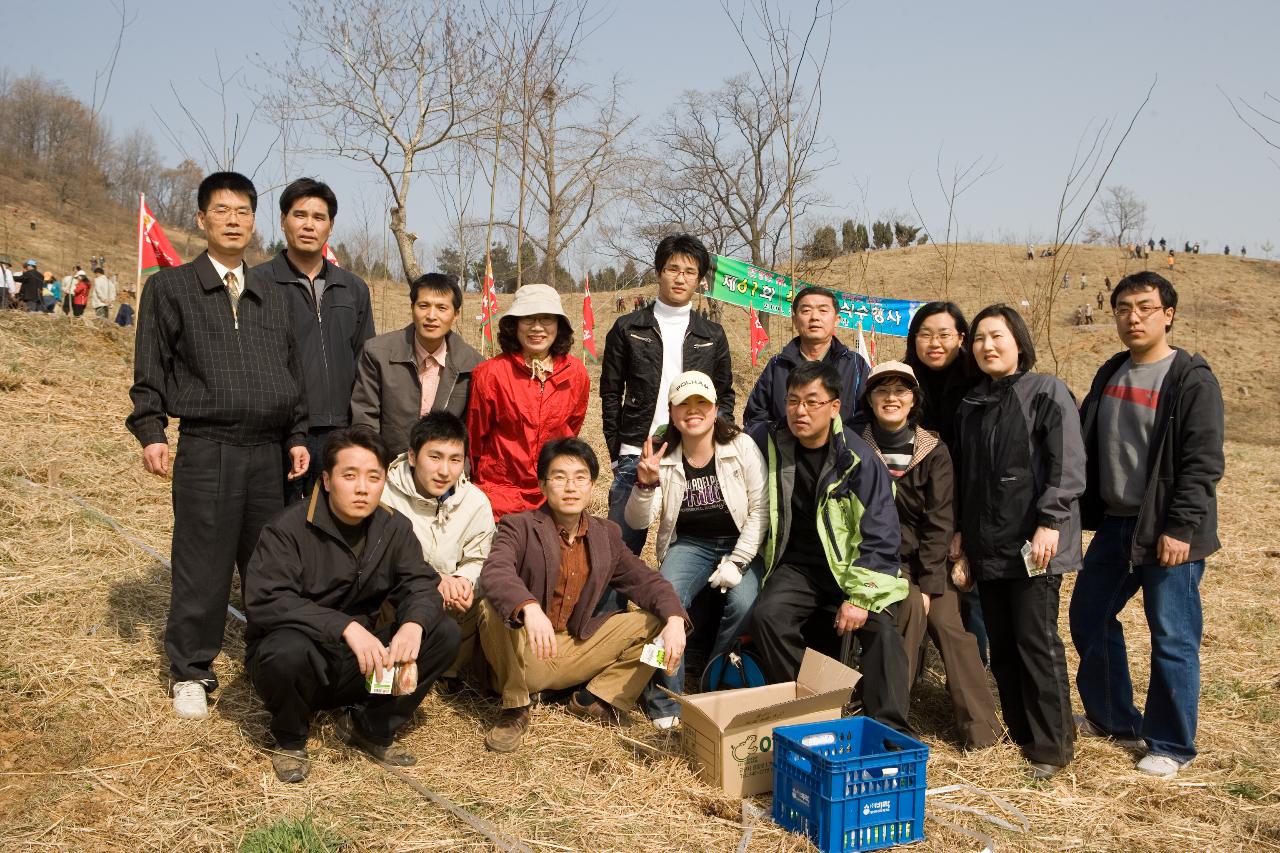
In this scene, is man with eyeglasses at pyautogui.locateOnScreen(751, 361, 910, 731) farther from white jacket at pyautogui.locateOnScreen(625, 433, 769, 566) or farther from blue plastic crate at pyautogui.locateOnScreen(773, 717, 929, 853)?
blue plastic crate at pyautogui.locateOnScreen(773, 717, 929, 853)

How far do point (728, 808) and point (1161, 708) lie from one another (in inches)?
69.8

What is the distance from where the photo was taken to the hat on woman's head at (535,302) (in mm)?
3980

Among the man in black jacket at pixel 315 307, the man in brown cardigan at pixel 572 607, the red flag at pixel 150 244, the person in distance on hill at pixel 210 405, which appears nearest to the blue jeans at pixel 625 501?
the man in brown cardigan at pixel 572 607

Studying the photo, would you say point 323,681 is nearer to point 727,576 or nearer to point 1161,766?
point 727,576

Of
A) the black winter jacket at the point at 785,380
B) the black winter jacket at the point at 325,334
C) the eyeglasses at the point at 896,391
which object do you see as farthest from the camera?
A: the black winter jacket at the point at 785,380

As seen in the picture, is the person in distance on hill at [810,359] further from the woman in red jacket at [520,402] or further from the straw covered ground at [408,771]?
the straw covered ground at [408,771]

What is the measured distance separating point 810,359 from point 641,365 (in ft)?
2.70

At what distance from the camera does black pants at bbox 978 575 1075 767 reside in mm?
A: 3518

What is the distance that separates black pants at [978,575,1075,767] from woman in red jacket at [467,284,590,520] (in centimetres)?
204

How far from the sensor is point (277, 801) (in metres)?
3.02

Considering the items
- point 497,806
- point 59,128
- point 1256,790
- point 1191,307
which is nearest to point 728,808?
point 497,806

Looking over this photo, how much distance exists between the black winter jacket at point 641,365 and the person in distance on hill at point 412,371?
79cm

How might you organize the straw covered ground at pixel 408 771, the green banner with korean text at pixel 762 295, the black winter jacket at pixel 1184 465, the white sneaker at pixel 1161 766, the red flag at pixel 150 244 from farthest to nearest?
the green banner with korean text at pixel 762 295 → the red flag at pixel 150 244 → the white sneaker at pixel 1161 766 → the black winter jacket at pixel 1184 465 → the straw covered ground at pixel 408 771

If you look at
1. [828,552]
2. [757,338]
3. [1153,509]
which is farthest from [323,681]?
[757,338]
